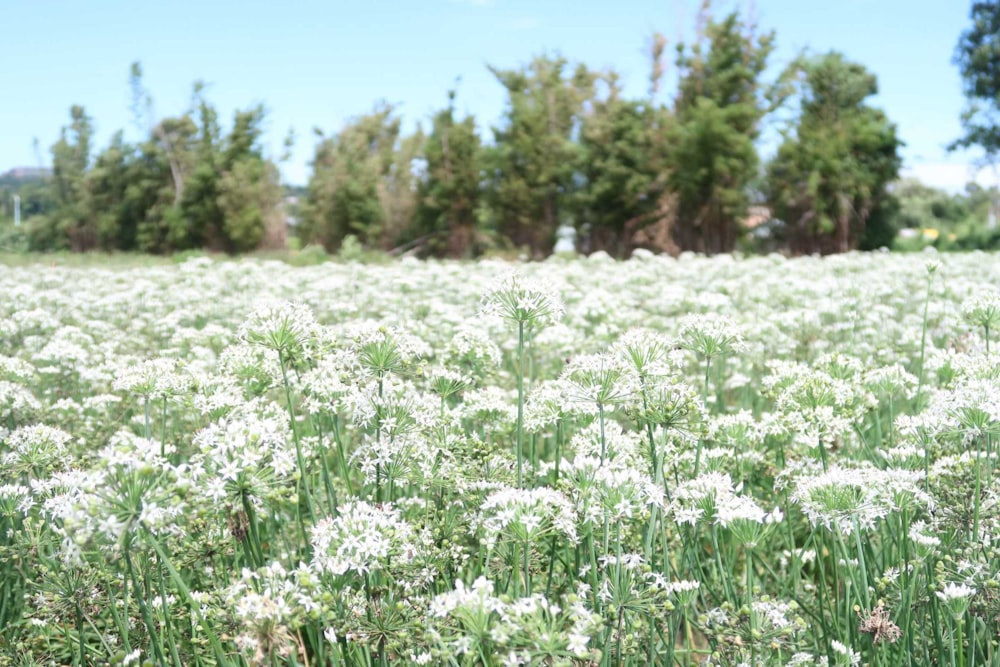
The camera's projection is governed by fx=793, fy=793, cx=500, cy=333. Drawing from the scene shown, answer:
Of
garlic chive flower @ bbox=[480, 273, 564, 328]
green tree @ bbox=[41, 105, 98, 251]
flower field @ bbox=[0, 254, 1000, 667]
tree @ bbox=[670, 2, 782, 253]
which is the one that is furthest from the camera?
green tree @ bbox=[41, 105, 98, 251]

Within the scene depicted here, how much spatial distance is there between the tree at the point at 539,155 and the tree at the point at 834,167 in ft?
34.6

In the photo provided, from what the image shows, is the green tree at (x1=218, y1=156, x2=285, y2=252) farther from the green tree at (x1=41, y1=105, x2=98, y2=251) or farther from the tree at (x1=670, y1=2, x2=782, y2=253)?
the tree at (x1=670, y1=2, x2=782, y2=253)

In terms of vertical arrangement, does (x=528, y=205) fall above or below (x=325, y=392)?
above

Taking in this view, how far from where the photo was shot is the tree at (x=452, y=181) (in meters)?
41.7

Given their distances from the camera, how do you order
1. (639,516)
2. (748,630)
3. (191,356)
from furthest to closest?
1. (191,356)
2. (639,516)
3. (748,630)

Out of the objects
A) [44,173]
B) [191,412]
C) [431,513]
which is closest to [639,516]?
[431,513]

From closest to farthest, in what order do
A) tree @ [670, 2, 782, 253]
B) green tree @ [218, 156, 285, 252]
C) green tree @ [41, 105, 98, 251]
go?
tree @ [670, 2, 782, 253] → green tree @ [218, 156, 285, 252] → green tree @ [41, 105, 98, 251]

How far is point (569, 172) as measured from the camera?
38781 millimetres

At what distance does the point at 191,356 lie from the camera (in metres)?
6.39

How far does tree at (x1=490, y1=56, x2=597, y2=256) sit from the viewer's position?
128 ft

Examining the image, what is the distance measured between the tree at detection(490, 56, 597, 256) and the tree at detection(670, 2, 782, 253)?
213 inches

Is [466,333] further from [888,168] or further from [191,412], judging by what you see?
[888,168]

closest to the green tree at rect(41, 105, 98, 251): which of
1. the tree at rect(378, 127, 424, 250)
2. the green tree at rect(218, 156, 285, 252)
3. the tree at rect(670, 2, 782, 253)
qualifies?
the green tree at rect(218, 156, 285, 252)

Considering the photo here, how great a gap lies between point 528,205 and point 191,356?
1331 inches
